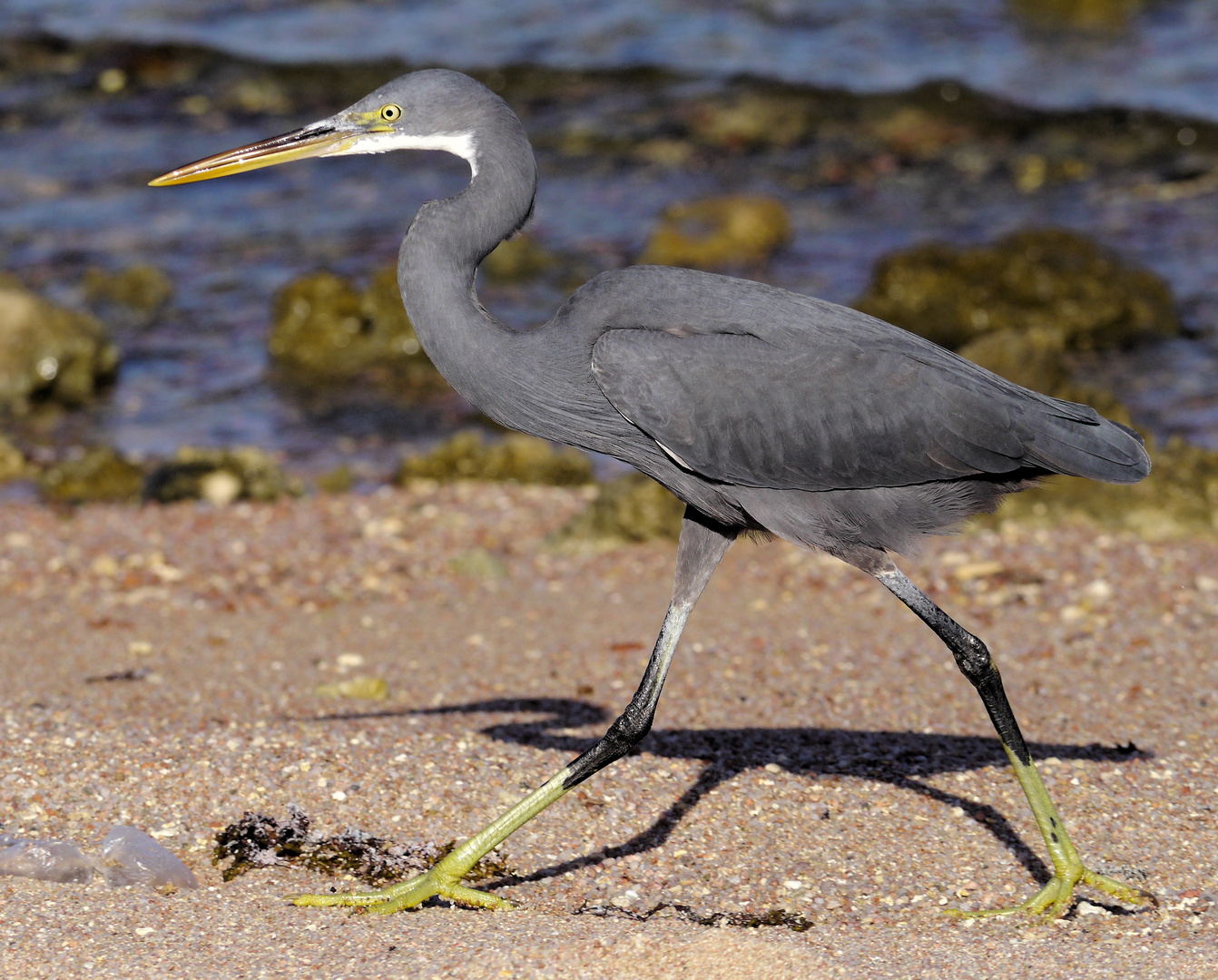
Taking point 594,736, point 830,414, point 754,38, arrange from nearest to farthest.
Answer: point 830,414 → point 594,736 → point 754,38

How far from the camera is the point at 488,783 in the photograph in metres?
4.89

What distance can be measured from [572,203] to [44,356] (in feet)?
19.7

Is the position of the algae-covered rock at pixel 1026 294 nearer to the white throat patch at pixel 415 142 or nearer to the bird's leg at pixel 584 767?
the bird's leg at pixel 584 767

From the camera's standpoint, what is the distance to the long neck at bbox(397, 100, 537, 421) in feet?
13.8

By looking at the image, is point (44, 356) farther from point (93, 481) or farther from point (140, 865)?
point (140, 865)

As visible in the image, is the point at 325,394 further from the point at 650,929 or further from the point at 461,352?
the point at 650,929

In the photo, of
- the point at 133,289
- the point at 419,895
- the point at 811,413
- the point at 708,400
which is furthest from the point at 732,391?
the point at 133,289

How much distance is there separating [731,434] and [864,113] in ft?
45.9

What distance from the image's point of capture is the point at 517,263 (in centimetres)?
1341

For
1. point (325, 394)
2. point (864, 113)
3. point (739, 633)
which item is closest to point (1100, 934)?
point (739, 633)

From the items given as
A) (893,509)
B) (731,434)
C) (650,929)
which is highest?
(731,434)

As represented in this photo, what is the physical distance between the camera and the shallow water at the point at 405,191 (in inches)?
440

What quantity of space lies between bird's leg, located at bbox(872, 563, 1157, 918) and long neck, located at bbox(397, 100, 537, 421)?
1293mm

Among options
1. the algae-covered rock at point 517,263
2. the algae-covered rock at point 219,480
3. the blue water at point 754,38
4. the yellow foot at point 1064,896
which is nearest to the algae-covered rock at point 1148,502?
the yellow foot at point 1064,896
